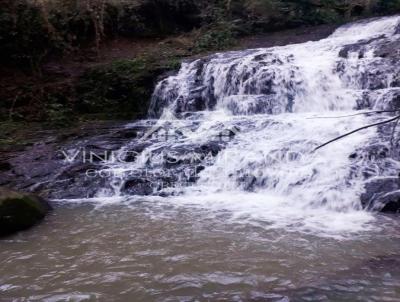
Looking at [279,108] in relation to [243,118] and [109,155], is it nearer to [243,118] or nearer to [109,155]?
[243,118]

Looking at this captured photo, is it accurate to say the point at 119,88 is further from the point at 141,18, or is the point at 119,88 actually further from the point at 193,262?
the point at 193,262

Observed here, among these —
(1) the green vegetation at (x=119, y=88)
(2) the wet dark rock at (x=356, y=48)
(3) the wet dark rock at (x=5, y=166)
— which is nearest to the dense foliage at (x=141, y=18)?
(1) the green vegetation at (x=119, y=88)

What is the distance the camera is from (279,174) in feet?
23.9

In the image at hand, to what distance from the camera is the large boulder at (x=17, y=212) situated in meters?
5.84

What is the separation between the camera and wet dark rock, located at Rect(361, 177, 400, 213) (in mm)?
5941

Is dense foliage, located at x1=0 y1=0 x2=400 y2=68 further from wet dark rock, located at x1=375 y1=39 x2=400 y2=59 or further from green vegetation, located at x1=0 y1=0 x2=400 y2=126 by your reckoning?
wet dark rock, located at x1=375 y1=39 x2=400 y2=59

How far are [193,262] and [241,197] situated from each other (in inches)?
98.3

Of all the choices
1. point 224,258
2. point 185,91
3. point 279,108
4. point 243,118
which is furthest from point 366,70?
point 224,258

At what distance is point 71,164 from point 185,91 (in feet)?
13.0

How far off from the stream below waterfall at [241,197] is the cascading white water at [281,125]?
0.03 meters

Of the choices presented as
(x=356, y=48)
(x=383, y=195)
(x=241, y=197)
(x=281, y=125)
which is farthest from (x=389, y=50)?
(x=241, y=197)

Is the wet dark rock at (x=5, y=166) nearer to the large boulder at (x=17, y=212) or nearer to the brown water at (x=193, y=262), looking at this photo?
the large boulder at (x=17, y=212)

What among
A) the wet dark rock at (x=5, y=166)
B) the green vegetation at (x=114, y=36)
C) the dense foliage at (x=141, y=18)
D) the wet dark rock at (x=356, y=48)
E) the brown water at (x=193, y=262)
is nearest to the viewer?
the brown water at (x=193, y=262)

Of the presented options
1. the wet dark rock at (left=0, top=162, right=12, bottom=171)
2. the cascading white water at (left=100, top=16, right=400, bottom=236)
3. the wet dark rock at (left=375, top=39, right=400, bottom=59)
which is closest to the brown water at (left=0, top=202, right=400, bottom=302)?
the cascading white water at (left=100, top=16, right=400, bottom=236)
